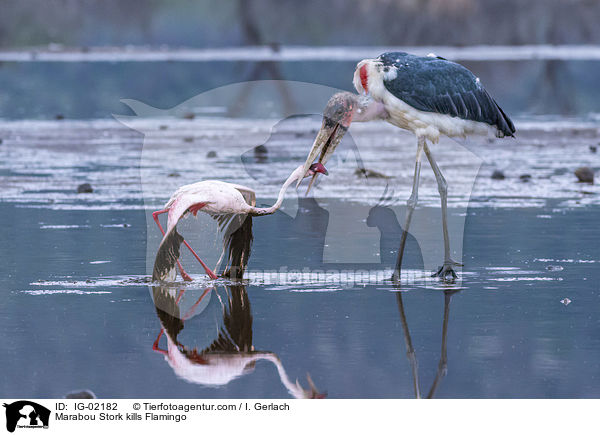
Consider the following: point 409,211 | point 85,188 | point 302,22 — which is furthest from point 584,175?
point 302,22

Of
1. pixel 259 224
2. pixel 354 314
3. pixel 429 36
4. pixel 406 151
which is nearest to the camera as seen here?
pixel 354 314

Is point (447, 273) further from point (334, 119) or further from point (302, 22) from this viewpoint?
point (302, 22)

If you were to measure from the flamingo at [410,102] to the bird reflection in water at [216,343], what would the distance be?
0.89 m

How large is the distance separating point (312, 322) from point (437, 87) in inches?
71.2

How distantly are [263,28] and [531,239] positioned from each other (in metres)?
36.3

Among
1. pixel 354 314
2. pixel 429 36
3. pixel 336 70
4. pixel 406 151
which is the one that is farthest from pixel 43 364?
pixel 429 36

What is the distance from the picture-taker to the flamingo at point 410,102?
7.16 metres

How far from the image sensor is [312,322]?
6.02 metres

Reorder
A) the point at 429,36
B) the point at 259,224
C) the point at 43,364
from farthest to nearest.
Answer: the point at 429,36
the point at 259,224
the point at 43,364

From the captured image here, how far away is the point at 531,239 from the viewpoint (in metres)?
8.38

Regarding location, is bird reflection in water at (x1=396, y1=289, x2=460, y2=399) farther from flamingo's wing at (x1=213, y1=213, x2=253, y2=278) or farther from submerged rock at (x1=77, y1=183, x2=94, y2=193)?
submerged rock at (x1=77, y1=183, x2=94, y2=193)

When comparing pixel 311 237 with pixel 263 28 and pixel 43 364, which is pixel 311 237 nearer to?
pixel 43 364
